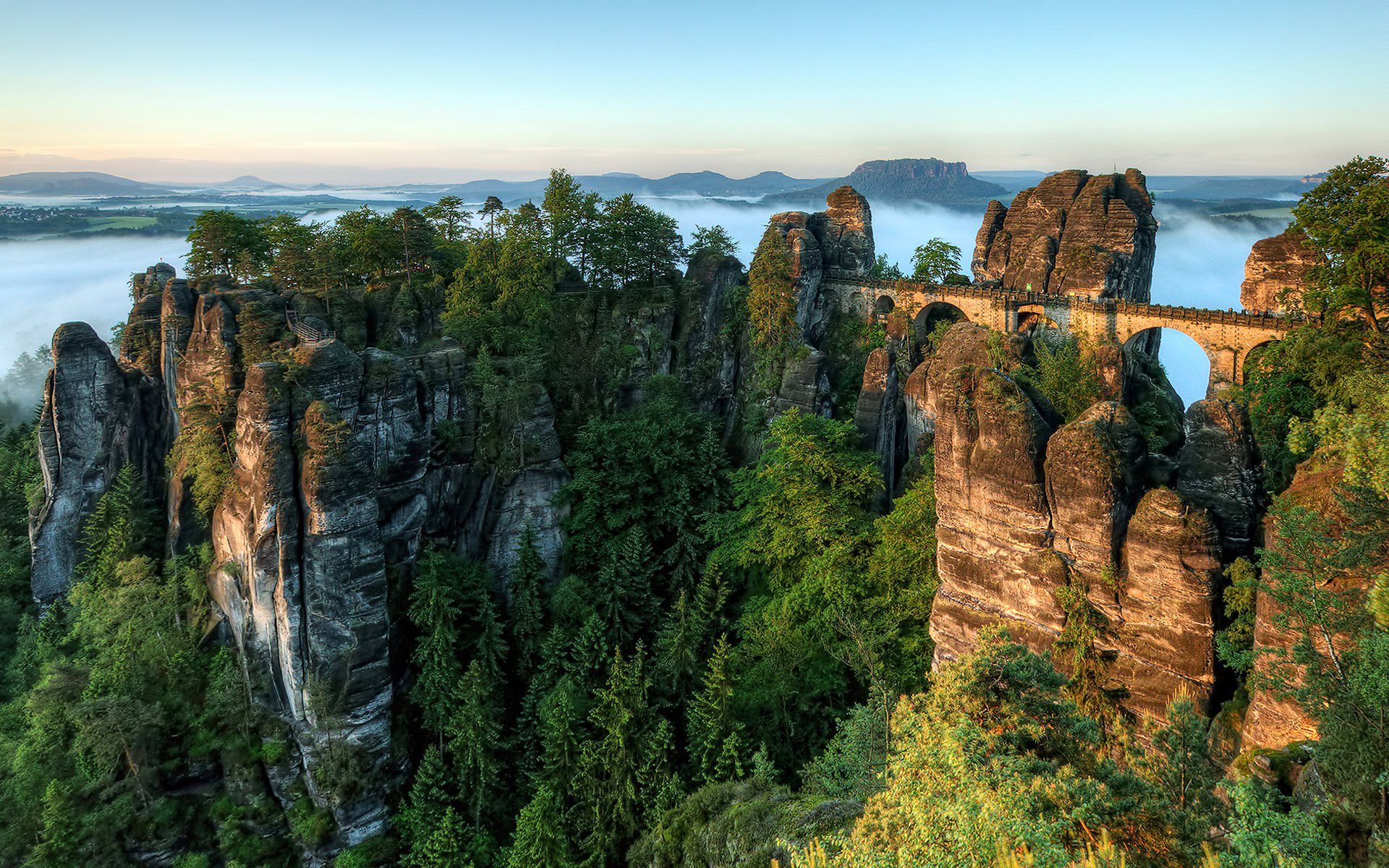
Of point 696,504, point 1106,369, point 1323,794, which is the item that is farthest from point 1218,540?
point 696,504

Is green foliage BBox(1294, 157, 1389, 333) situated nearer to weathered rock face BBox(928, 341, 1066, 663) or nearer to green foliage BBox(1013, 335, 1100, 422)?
green foliage BBox(1013, 335, 1100, 422)

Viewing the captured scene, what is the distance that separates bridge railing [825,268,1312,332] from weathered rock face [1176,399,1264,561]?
11975 millimetres

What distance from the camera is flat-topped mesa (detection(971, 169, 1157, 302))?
37031 millimetres

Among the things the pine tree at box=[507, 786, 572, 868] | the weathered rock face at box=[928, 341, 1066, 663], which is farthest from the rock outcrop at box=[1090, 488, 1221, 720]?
the pine tree at box=[507, 786, 572, 868]

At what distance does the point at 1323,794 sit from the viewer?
1039 centimetres

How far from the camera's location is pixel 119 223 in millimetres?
140125

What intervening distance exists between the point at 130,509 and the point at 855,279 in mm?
38678

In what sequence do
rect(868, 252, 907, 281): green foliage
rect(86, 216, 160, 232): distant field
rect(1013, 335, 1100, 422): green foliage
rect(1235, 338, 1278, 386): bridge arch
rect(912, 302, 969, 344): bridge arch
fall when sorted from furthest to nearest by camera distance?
1. rect(86, 216, 160, 232): distant field
2. rect(868, 252, 907, 281): green foliage
3. rect(912, 302, 969, 344): bridge arch
4. rect(1235, 338, 1278, 386): bridge arch
5. rect(1013, 335, 1100, 422): green foliage

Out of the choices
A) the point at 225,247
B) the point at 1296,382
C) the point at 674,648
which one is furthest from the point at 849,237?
the point at 225,247

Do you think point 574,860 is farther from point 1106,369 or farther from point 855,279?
point 855,279

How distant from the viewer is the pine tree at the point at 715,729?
75.7 feet

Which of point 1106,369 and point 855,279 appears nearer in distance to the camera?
point 1106,369

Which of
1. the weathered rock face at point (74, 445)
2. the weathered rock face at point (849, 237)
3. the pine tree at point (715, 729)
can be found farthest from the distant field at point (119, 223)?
the pine tree at point (715, 729)

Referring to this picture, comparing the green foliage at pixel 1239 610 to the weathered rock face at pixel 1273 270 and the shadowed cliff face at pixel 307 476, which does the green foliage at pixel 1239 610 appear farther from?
the shadowed cliff face at pixel 307 476
